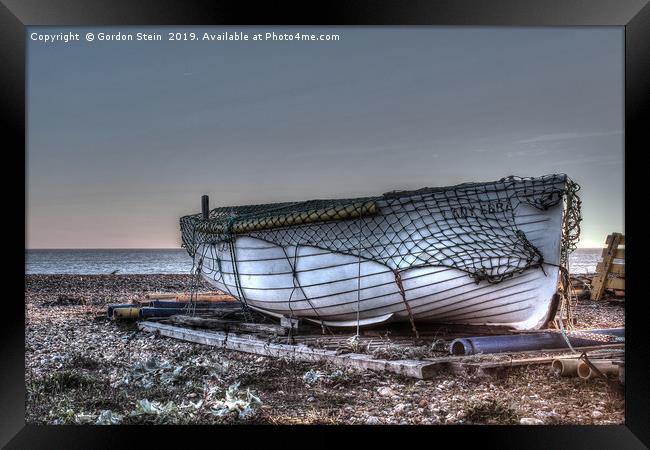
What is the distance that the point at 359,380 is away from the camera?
4.68 m

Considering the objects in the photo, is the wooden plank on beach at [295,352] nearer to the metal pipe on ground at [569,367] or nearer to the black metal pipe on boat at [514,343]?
the black metal pipe on boat at [514,343]

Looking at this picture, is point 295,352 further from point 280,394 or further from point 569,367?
point 569,367

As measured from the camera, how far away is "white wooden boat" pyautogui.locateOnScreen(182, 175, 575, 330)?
17.3 ft

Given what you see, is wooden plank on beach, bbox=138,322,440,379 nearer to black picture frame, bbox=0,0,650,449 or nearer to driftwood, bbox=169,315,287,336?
driftwood, bbox=169,315,287,336

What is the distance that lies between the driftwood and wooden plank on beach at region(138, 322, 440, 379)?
0.16 meters

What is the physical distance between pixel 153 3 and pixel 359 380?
3108 millimetres

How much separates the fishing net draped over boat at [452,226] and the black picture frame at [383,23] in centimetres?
131

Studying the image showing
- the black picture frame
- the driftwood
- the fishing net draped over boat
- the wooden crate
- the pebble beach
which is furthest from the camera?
the wooden crate

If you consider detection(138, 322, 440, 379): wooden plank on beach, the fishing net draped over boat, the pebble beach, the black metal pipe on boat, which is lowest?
the pebble beach

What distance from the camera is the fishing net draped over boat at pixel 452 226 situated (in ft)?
17.2

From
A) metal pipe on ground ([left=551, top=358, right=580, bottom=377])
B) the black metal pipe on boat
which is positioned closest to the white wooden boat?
the black metal pipe on boat

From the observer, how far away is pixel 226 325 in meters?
6.65

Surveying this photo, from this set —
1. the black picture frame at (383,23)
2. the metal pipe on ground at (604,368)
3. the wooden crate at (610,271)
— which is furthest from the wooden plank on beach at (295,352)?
the wooden crate at (610,271)
